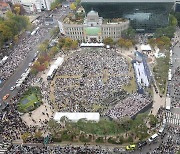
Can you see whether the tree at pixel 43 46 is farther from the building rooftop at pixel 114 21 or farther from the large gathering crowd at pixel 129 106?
the large gathering crowd at pixel 129 106

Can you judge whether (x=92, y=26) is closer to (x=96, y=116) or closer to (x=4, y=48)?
(x=4, y=48)

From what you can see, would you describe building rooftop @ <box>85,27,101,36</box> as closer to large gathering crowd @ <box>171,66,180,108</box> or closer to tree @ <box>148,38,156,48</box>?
tree @ <box>148,38,156,48</box>

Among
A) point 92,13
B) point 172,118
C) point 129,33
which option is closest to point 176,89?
point 172,118

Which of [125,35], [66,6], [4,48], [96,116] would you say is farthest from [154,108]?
[66,6]

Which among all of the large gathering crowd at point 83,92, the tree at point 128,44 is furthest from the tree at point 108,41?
the tree at point 128,44

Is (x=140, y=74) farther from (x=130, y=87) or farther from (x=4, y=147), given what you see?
(x=4, y=147)

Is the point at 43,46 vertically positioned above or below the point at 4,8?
below

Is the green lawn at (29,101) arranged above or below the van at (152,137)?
above
